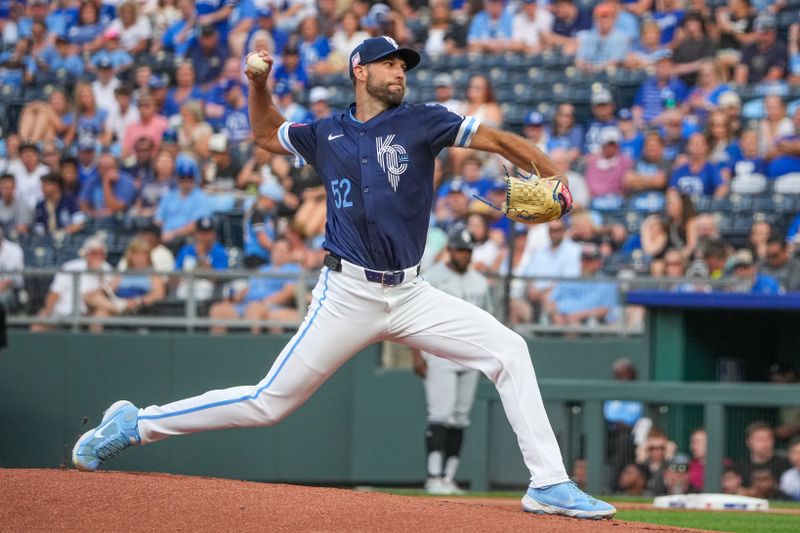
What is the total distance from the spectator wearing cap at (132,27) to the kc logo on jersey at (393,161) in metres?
9.91

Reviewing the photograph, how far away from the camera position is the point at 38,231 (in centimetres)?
1199

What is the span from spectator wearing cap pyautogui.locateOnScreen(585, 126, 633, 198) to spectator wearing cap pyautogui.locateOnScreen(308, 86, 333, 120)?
2693 mm

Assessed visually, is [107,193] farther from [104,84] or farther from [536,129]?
[536,129]

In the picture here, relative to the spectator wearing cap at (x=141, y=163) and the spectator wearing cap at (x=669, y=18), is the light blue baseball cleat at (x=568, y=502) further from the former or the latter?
the spectator wearing cap at (x=669, y=18)

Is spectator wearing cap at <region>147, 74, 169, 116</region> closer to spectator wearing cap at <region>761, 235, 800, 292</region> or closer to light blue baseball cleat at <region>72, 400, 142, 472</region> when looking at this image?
spectator wearing cap at <region>761, 235, 800, 292</region>

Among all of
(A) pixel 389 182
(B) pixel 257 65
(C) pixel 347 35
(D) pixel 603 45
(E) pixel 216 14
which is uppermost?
(E) pixel 216 14

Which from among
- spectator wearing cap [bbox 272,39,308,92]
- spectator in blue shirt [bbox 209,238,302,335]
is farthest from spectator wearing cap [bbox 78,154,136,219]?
spectator in blue shirt [bbox 209,238,302,335]

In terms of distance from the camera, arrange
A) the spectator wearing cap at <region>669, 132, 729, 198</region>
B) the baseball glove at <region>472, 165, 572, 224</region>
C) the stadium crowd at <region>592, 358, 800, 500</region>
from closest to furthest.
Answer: the baseball glove at <region>472, 165, 572, 224</region>, the stadium crowd at <region>592, 358, 800, 500</region>, the spectator wearing cap at <region>669, 132, 729, 198</region>

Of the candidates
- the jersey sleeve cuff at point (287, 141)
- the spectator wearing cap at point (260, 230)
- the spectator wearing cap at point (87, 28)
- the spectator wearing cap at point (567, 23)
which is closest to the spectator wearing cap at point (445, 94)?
the spectator wearing cap at point (567, 23)

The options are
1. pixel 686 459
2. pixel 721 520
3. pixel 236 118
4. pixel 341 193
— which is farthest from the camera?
pixel 236 118

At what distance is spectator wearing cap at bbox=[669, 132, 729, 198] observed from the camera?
10.9 meters

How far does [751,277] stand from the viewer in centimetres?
938

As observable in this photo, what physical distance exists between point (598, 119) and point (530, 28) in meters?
1.67

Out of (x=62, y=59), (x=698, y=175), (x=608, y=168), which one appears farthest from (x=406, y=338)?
(x=62, y=59)
